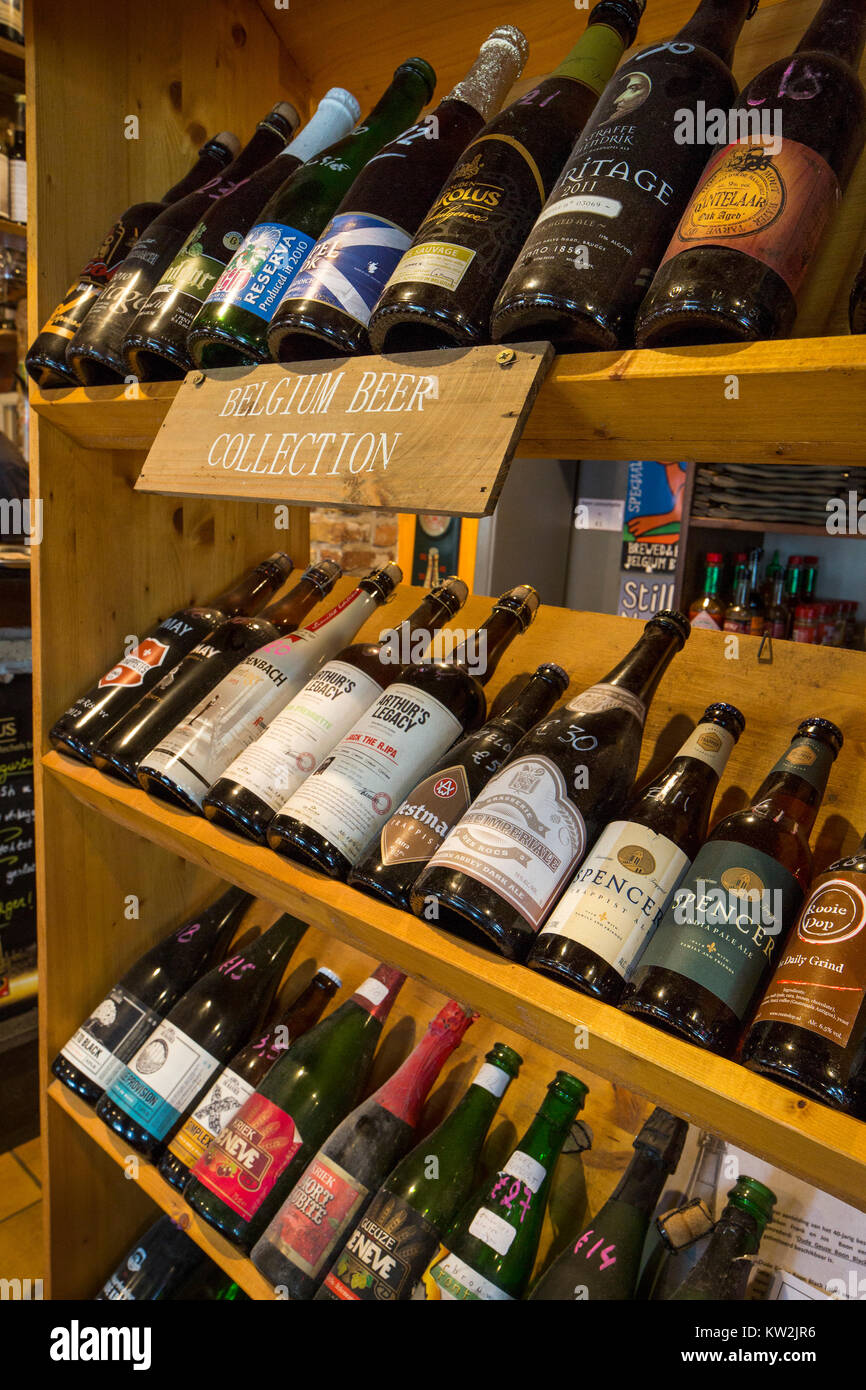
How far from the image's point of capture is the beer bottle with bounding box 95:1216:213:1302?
47.8 inches

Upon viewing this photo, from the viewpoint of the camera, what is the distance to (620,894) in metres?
0.59

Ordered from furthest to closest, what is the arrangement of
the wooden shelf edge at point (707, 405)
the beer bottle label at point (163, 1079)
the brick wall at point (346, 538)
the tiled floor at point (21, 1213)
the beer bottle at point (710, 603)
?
the brick wall at point (346, 538)
the beer bottle at point (710, 603)
the tiled floor at point (21, 1213)
the beer bottle label at point (163, 1079)
the wooden shelf edge at point (707, 405)

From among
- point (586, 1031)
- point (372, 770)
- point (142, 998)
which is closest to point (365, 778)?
point (372, 770)

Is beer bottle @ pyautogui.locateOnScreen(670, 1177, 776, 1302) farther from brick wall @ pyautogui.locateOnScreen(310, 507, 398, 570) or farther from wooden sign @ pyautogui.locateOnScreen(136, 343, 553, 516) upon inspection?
brick wall @ pyautogui.locateOnScreen(310, 507, 398, 570)

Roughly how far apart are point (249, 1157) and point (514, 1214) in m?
0.30

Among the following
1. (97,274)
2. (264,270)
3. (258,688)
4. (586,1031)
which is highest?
(97,274)

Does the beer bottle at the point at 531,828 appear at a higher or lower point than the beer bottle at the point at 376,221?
lower

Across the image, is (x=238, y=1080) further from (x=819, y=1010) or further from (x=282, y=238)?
(x=282, y=238)

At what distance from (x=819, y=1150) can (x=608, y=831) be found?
0.24 meters

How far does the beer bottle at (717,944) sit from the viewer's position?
540 mm

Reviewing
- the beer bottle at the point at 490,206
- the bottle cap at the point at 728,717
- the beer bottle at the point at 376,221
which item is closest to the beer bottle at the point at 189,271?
the beer bottle at the point at 376,221

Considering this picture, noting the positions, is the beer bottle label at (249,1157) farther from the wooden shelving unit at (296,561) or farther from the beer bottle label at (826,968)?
the beer bottle label at (826,968)

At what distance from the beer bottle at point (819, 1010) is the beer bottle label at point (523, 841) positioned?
17 centimetres
